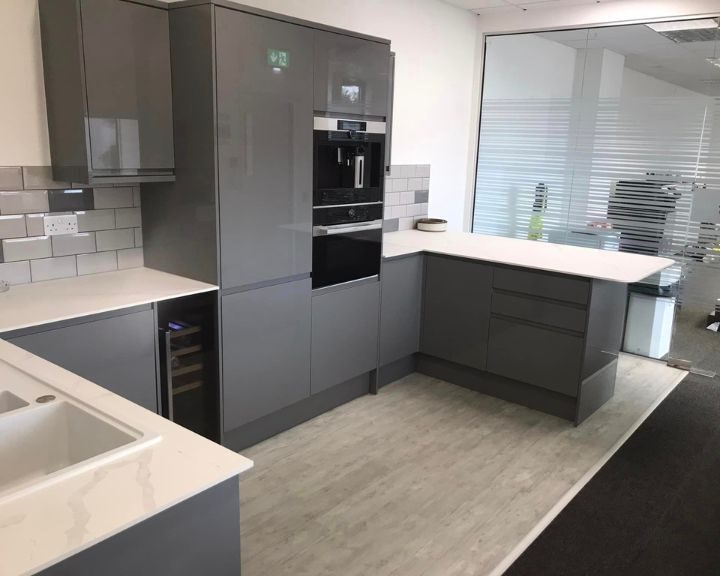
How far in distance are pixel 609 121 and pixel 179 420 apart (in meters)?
3.68

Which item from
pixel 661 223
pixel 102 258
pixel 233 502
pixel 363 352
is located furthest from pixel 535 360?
pixel 233 502

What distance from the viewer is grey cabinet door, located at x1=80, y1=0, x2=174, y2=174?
253cm

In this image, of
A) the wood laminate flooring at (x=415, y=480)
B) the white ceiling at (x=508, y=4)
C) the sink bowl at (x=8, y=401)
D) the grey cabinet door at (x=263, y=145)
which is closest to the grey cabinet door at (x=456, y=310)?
the wood laminate flooring at (x=415, y=480)

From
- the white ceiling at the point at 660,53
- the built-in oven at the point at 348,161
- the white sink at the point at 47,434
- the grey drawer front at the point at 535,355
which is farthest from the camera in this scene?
the white ceiling at the point at 660,53

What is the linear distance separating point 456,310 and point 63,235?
2.33 m

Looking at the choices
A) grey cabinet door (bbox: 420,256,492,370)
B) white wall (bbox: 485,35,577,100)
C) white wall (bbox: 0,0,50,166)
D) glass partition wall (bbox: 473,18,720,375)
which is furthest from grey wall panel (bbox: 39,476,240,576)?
white wall (bbox: 485,35,577,100)

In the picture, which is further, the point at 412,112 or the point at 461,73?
the point at 461,73

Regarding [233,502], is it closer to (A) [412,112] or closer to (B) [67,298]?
(B) [67,298]

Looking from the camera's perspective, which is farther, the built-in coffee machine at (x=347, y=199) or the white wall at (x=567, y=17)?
the white wall at (x=567, y=17)

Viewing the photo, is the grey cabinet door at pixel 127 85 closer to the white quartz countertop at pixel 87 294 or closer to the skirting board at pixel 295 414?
the white quartz countertop at pixel 87 294

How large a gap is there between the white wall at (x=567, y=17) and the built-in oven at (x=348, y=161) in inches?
72.5

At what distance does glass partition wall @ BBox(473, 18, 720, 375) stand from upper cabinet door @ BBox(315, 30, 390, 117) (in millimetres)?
1957

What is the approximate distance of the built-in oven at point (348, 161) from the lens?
3.25 meters

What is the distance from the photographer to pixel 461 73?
17.0 feet
